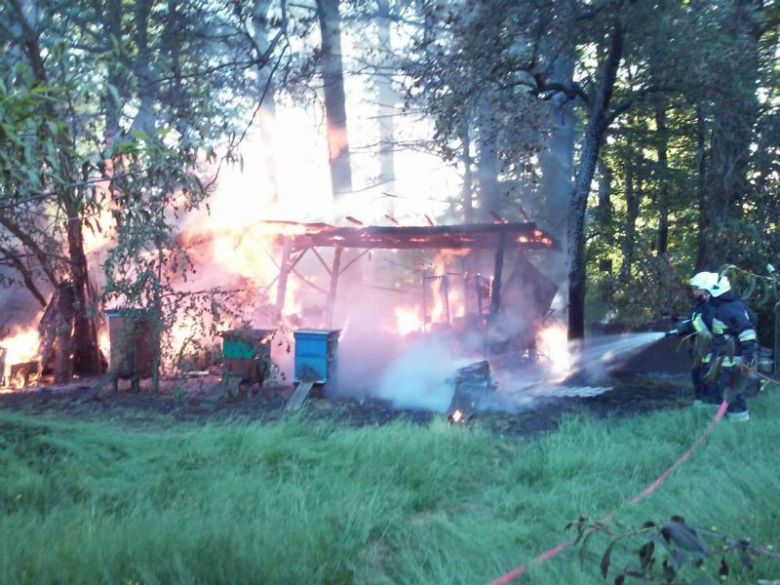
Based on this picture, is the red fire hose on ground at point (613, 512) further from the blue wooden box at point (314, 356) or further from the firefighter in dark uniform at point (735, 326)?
the blue wooden box at point (314, 356)

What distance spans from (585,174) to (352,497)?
8.42 m

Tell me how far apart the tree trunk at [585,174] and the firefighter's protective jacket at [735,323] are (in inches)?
153

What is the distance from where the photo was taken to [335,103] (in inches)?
744

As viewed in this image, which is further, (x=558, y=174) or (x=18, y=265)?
(x=558, y=174)

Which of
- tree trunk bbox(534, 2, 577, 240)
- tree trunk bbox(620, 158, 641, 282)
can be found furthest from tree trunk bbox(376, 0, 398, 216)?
tree trunk bbox(620, 158, 641, 282)

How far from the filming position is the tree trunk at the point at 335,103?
1545 centimetres

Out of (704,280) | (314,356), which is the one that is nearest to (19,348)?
(314,356)

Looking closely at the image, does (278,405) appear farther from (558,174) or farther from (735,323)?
(558,174)

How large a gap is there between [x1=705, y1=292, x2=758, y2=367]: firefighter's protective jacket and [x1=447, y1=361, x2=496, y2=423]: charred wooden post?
9.98 feet

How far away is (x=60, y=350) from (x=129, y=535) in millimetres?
10141

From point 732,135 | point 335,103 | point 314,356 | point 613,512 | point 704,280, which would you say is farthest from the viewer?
point 335,103

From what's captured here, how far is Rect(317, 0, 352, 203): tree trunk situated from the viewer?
1545cm

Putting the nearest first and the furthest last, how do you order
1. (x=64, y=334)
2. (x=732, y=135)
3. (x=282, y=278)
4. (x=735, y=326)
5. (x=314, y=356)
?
1. (x=735, y=326)
2. (x=314, y=356)
3. (x=732, y=135)
4. (x=64, y=334)
5. (x=282, y=278)

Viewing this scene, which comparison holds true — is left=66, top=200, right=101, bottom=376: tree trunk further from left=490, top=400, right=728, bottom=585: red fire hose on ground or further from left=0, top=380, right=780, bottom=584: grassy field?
left=490, top=400, right=728, bottom=585: red fire hose on ground
